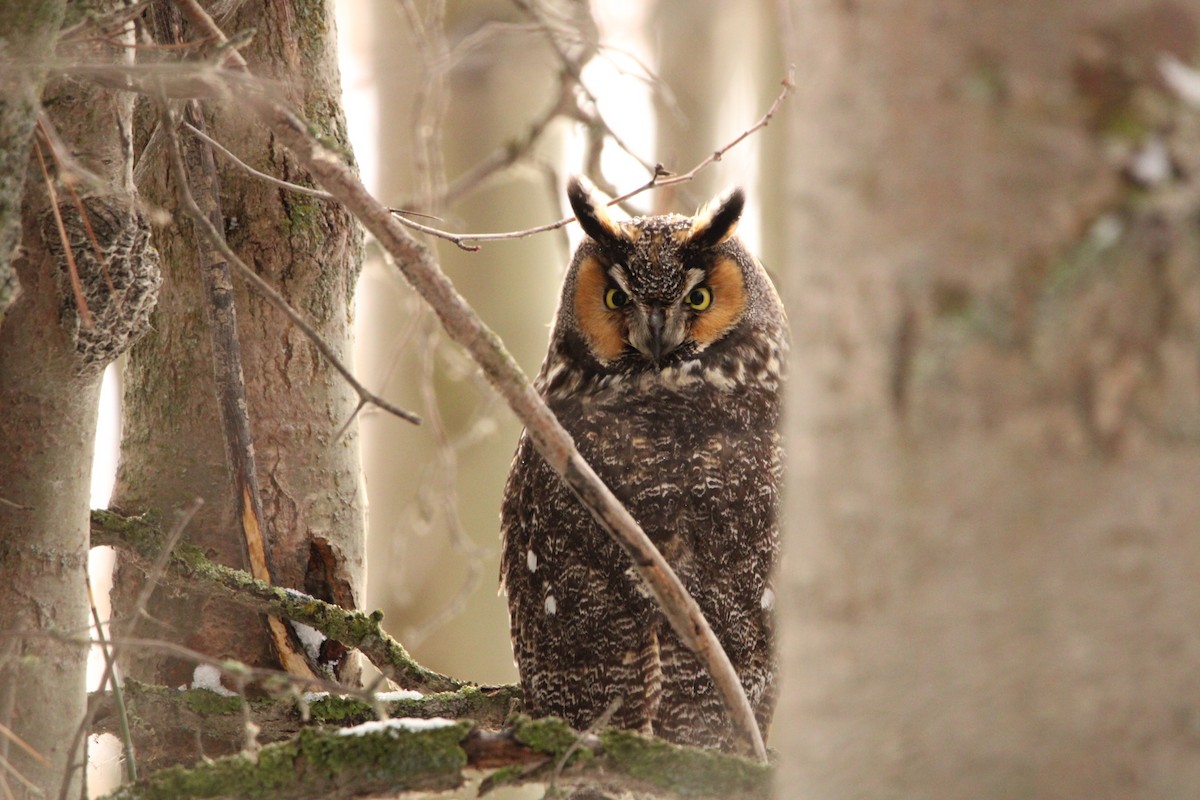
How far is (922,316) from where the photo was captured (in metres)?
0.70

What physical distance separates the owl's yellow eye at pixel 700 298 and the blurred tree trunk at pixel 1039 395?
175 centimetres

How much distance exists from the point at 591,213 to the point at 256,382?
0.76 metres

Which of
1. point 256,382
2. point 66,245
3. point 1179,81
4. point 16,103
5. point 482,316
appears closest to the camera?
point 1179,81

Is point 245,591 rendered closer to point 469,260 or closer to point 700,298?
point 700,298

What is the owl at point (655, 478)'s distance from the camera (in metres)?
2.08

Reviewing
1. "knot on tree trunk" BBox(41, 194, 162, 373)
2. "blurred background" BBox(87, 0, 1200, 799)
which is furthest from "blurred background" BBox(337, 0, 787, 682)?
"blurred background" BBox(87, 0, 1200, 799)

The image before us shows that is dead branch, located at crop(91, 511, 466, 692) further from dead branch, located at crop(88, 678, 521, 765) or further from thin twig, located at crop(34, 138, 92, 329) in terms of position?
thin twig, located at crop(34, 138, 92, 329)

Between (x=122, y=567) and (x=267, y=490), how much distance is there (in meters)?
0.28

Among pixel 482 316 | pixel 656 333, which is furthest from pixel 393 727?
pixel 482 316

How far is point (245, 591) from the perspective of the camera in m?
1.81

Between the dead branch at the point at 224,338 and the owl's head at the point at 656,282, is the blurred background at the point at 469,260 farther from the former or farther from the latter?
the dead branch at the point at 224,338

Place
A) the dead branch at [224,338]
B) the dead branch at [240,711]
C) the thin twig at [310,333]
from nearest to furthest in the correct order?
the thin twig at [310,333], the dead branch at [240,711], the dead branch at [224,338]

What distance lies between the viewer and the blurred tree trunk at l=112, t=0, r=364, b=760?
1975 millimetres

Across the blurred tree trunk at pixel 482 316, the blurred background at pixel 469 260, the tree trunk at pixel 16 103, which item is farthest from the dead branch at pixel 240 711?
the blurred tree trunk at pixel 482 316
